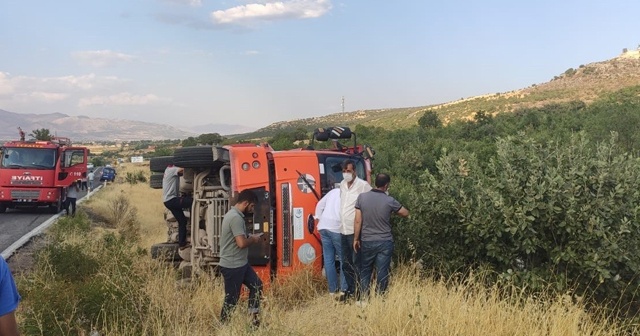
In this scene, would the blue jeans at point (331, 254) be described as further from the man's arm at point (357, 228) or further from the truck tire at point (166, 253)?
the truck tire at point (166, 253)

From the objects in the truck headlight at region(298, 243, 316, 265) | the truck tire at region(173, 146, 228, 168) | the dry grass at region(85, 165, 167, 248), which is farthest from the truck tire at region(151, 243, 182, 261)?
the dry grass at region(85, 165, 167, 248)

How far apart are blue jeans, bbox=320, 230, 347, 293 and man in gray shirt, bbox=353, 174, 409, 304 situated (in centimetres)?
42

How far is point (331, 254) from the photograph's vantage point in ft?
24.7

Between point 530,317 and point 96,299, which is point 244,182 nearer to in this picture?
point 96,299

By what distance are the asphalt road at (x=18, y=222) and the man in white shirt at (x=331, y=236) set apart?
348 inches

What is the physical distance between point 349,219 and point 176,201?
3468mm

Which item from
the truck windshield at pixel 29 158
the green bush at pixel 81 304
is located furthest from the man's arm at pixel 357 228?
the truck windshield at pixel 29 158

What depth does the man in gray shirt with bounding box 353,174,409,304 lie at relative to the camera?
696cm

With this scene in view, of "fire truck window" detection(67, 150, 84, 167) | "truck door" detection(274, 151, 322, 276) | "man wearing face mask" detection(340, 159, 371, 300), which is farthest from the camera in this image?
"fire truck window" detection(67, 150, 84, 167)

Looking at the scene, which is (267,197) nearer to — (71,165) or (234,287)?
(234,287)

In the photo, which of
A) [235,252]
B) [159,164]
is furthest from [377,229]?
[159,164]

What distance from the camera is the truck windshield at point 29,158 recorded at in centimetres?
2002

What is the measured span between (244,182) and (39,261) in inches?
147

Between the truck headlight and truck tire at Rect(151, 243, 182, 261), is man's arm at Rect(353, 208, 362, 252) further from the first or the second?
truck tire at Rect(151, 243, 182, 261)
